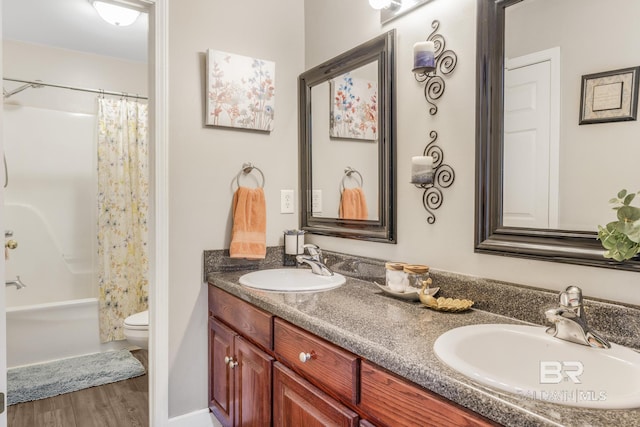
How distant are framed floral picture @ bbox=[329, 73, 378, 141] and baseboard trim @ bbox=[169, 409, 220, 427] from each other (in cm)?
152

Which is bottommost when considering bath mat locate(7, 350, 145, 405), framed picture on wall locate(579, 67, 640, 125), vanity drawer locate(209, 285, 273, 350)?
bath mat locate(7, 350, 145, 405)

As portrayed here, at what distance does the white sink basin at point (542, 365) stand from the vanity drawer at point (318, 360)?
0.82 feet

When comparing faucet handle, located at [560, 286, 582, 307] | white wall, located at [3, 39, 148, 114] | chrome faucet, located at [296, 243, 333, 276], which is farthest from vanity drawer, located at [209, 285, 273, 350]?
white wall, located at [3, 39, 148, 114]

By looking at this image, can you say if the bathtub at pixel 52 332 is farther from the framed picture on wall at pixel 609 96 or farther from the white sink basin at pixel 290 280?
the framed picture on wall at pixel 609 96

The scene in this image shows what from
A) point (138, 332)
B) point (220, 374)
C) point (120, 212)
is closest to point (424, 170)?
point (220, 374)

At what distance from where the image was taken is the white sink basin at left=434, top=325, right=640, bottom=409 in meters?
0.66

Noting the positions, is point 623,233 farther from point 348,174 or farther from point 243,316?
point 243,316

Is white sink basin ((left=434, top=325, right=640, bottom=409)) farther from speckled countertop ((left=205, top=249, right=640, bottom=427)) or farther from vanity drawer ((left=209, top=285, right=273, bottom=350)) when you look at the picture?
vanity drawer ((left=209, top=285, right=273, bottom=350))

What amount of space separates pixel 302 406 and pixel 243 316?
1.60ft

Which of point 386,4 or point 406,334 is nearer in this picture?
point 406,334

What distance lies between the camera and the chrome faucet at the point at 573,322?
0.89 meters

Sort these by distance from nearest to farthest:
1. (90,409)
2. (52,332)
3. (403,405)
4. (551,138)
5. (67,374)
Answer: (403,405)
(551,138)
(90,409)
(67,374)
(52,332)

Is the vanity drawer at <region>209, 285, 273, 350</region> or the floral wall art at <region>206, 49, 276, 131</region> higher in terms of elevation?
the floral wall art at <region>206, 49, 276, 131</region>

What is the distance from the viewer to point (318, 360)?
1.12 metres
